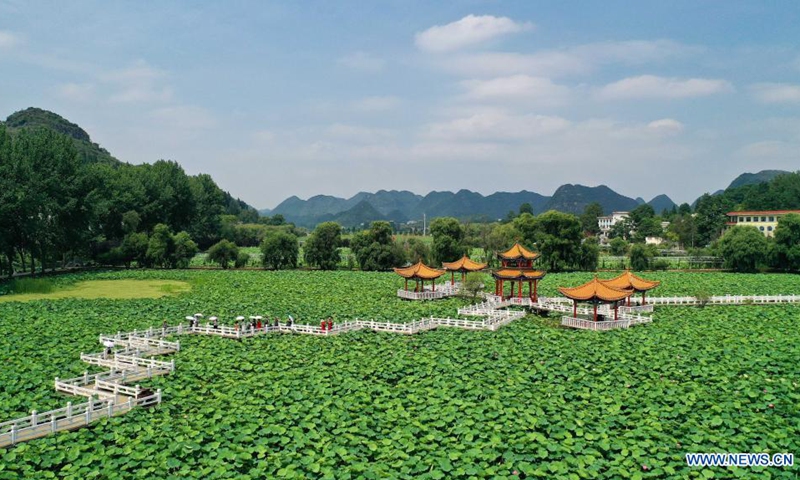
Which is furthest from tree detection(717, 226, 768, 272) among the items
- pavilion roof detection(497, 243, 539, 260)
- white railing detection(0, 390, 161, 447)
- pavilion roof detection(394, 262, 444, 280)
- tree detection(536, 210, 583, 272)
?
white railing detection(0, 390, 161, 447)

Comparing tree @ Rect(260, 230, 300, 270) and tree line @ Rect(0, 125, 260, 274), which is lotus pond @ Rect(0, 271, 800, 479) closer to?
tree line @ Rect(0, 125, 260, 274)

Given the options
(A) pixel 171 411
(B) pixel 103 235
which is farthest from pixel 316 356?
(B) pixel 103 235

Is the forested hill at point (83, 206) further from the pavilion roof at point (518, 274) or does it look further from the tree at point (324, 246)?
the pavilion roof at point (518, 274)

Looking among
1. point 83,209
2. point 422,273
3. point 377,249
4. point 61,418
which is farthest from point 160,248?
point 61,418

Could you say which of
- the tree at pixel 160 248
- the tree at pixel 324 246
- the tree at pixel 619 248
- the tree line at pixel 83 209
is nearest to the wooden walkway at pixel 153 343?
the tree line at pixel 83 209

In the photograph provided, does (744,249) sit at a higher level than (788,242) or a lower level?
lower

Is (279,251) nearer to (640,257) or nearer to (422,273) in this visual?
(422,273)
